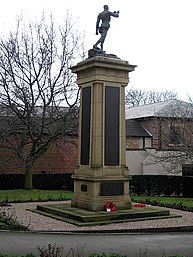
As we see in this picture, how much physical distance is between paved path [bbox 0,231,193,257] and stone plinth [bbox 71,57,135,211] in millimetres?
3702

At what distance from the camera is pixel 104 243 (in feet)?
35.8

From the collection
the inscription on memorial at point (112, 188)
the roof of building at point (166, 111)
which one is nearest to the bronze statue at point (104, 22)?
the inscription on memorial at point (112, 188)

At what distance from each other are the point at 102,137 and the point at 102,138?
0.13 ft

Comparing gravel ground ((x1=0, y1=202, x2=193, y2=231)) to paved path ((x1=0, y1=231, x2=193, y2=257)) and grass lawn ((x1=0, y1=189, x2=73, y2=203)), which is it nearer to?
paved path ((x1=0, y1=231, x2=193, y2=257))

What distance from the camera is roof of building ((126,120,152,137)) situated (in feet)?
117

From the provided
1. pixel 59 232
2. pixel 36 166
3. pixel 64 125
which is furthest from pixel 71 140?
pixel 59 232

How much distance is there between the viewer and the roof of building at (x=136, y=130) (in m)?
35.6

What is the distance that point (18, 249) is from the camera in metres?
9.91

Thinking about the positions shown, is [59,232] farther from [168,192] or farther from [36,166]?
[36,166]

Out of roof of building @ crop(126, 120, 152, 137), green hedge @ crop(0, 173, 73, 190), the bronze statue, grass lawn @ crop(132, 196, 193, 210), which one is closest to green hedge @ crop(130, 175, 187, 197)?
grass lawn @ crop(132, 196, 193, 210)

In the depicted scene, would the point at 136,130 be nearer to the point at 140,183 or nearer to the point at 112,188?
the point at 140,183

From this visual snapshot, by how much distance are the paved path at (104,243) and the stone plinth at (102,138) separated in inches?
146

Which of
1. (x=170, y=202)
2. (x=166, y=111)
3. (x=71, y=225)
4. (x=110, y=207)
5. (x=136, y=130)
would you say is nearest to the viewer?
(x=71, y=225)

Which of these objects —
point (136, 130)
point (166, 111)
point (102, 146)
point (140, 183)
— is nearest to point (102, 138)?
point (102, 146)
